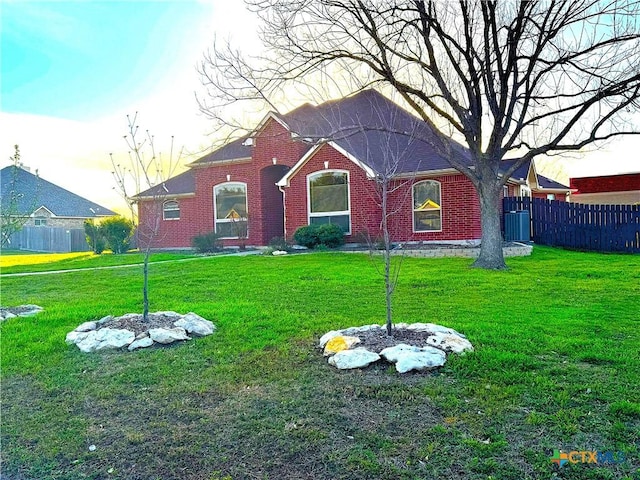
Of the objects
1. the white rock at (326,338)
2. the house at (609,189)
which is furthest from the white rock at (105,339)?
the house at (609,189)

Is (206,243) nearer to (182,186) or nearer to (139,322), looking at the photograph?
(182,186)

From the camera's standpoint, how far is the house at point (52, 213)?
2922 centimetres

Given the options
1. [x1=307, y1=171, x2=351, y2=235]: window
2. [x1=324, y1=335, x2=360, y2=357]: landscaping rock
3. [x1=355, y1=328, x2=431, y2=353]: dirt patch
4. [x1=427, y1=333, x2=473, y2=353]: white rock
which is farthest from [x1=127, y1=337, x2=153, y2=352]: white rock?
[x1=307, y1=171, x2=351, y2=235]: window

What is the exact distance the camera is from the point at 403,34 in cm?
1246

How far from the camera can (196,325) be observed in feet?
20.0

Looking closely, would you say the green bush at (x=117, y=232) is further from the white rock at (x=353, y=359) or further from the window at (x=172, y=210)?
the white rock at (x=353, y=359)

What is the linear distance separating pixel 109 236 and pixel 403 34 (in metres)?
15.3

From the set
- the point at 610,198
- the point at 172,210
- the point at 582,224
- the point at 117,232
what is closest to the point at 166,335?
the point at 582,224

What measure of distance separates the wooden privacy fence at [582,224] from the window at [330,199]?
6023 millimetres

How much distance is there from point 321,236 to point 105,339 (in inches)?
440

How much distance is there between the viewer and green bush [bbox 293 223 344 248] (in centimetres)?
1645

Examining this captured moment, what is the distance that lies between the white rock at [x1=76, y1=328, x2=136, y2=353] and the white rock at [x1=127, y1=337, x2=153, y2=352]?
8 centimetres

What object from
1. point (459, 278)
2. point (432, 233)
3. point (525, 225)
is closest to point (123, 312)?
point (459, 278)

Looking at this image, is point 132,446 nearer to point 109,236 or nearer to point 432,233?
point 432,233
